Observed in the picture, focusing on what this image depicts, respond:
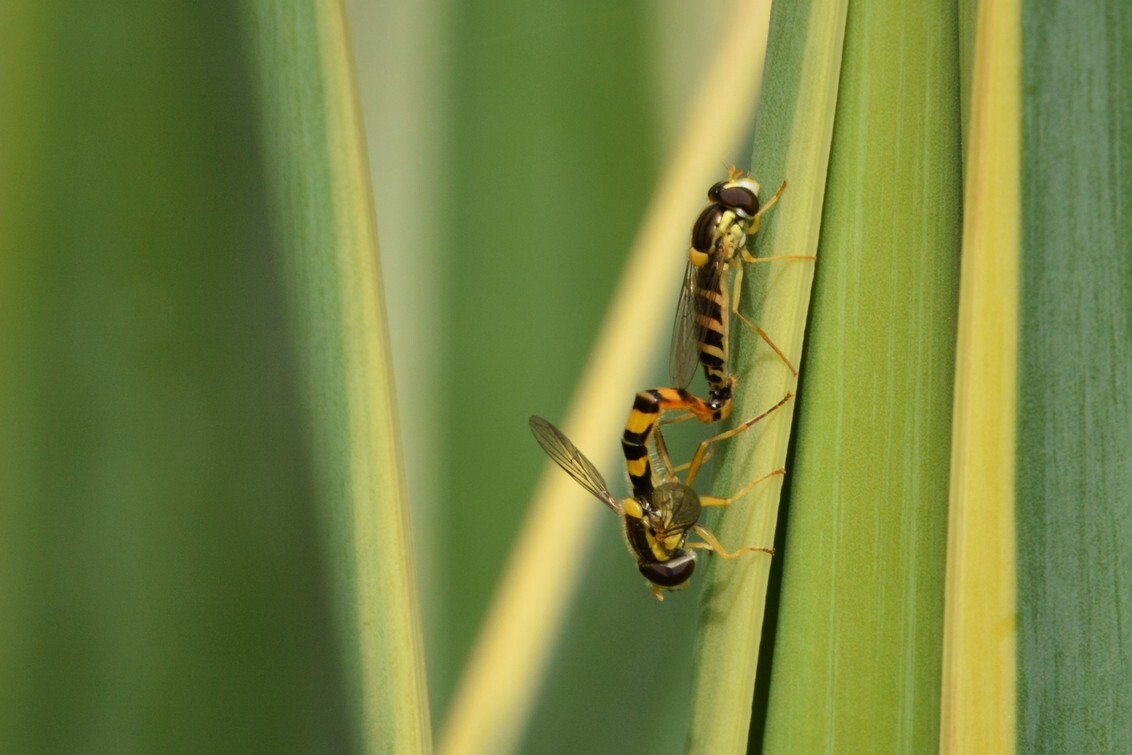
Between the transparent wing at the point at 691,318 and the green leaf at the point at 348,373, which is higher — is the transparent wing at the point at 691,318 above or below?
above

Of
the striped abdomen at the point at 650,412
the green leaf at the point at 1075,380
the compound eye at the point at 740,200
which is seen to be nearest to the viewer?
the green leaf at the point at 1075,380

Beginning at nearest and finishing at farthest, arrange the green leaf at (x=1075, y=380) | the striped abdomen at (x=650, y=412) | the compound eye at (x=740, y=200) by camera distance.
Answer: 1. the green leaf at (x=1075, y=380)
2. the compound eye at (x=740, y=200)
3. the striped abdomen at (x=650, y=412)

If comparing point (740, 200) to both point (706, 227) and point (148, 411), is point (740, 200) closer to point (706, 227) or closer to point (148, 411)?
point (706, 227)

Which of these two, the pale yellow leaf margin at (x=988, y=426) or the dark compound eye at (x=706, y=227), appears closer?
the pale yellow leaf margin at (x=988, y=426)

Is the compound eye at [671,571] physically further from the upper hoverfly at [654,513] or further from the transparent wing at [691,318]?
the transparent wing at [691,318]

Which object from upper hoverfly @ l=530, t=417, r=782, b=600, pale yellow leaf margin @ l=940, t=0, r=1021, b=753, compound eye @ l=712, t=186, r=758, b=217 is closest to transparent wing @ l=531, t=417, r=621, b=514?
upper hoverfly @ l=530, t=417, r=782, b=600

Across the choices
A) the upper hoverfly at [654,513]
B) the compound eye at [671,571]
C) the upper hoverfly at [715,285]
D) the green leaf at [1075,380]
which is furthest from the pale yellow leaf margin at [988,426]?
the compound eye at [671,571]

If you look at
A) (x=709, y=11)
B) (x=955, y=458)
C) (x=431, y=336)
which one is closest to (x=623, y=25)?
(x=709, y=11)
